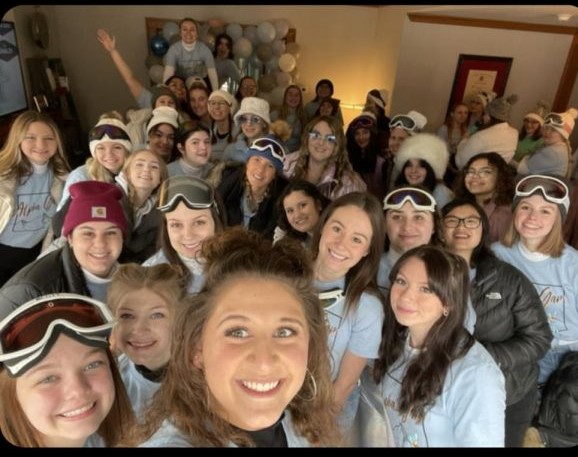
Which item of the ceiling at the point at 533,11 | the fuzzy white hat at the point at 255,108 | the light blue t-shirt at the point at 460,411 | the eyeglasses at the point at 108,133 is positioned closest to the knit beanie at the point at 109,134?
the eyeglasses at the point at 108,133

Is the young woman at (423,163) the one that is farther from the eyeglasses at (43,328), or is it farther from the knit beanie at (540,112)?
the eyeglasses at (43,328)

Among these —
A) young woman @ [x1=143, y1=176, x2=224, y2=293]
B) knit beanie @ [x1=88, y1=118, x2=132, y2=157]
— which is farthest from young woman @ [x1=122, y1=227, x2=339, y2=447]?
knit beanie @ [x1=88, y1=118, x2=132, y2=157]

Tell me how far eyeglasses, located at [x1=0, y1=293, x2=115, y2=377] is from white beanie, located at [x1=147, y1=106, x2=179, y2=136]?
1.47 meters

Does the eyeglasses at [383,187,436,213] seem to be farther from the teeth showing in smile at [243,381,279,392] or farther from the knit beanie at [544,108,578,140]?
the knit beanie at [544,108,578,140]

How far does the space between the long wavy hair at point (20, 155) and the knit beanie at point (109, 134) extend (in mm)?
134

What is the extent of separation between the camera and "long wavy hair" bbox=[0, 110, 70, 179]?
137 cm

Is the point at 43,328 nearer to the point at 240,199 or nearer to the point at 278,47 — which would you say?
the point at 240,199

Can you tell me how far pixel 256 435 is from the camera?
0.43 m

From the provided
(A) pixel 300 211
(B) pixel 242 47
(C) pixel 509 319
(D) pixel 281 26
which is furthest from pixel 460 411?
(B) pixel 242 47

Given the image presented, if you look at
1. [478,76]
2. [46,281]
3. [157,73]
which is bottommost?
[46,281]

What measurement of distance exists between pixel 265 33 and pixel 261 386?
3.88 meters

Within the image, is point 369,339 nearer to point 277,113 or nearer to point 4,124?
point 4,124

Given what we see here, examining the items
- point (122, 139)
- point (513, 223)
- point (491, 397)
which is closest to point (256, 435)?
point (491, 397)

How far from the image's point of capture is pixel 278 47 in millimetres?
3977
